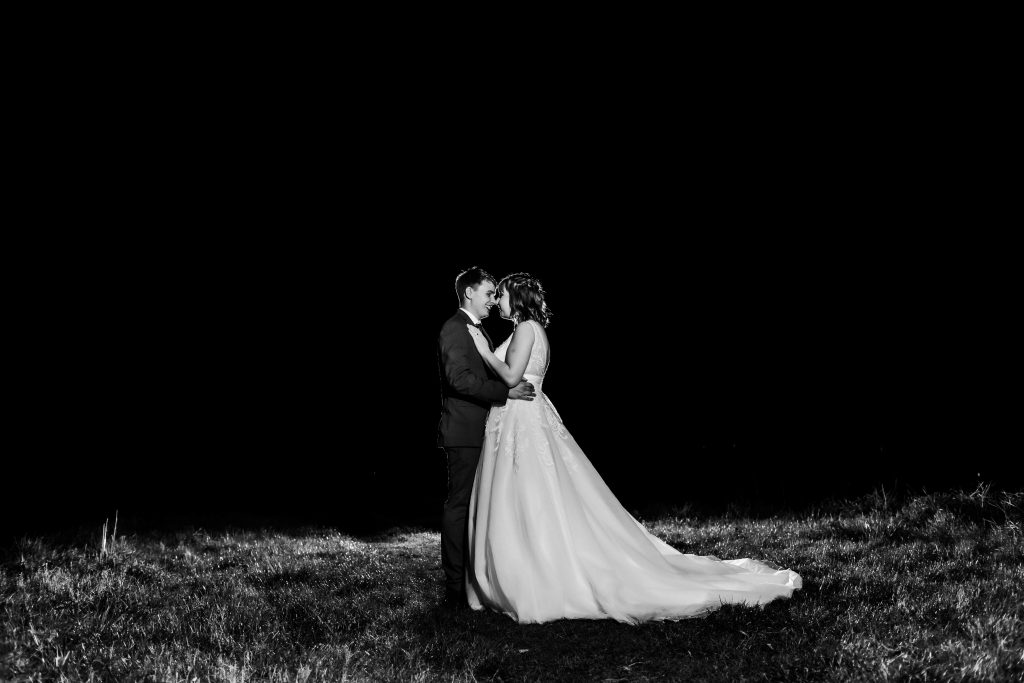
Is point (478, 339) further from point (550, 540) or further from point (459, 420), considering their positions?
point (550, 540)

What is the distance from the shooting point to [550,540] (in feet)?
20.8

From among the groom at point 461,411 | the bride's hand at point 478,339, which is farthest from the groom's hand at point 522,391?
the bride's hand at point 478,339

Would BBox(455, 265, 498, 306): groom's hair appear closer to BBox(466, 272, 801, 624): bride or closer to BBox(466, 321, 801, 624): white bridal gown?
BBox(466, 272, 801, 624): bride

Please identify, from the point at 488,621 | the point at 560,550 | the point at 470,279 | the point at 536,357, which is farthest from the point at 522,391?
the point at 488,621

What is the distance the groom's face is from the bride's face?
12 cm

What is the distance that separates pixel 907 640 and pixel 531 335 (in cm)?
340

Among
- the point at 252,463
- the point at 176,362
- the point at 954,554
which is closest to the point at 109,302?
the point at 176,362

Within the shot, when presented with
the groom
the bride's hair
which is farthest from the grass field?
the bride's hair

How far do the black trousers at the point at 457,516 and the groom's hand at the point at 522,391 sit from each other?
1.95ft

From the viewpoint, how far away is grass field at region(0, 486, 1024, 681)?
4.72m

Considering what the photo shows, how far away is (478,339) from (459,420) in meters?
0.69

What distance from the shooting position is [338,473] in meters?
18.1

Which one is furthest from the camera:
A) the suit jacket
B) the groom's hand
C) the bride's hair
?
the bride's hair

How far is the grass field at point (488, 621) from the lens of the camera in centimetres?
Answer: 472
